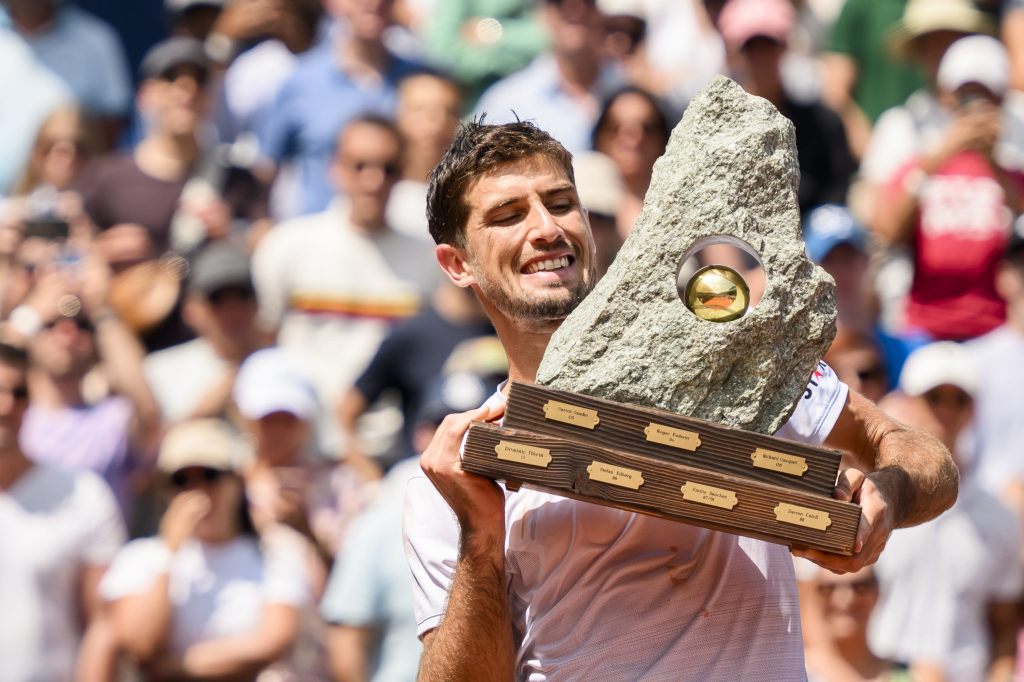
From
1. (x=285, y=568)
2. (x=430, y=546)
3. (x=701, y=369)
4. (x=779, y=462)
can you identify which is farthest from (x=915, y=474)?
(x=285, y=568)

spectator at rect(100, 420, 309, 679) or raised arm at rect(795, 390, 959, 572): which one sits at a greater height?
spectator at rect(100, 420, 309, 679)

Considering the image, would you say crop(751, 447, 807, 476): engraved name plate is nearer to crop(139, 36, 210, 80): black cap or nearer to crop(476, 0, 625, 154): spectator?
crop(476, 0, 625, 154): spectator

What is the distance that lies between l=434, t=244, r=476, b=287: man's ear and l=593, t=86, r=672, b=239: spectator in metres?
3.66

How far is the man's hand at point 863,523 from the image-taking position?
3.52 meters

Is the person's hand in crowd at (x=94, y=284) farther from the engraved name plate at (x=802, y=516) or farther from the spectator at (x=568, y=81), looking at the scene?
the engraved name plate at (x=802, y=516)

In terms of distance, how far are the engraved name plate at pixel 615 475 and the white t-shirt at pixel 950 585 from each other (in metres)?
3.51

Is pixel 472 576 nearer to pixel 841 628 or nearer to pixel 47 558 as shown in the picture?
pixel 841 628

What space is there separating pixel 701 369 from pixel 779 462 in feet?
0.87

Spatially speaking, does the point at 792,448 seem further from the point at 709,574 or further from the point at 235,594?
the point at 235,594

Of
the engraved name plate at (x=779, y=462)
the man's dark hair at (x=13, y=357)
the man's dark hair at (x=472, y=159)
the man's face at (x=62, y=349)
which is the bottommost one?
the engraved name plate at (x=779, y=462)

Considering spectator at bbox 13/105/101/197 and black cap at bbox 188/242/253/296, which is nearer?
black cap at bbox 188/242/253/296

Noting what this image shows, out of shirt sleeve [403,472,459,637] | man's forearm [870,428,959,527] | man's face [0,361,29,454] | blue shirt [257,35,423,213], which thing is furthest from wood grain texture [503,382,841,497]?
blue shirt [257,35,423,213]

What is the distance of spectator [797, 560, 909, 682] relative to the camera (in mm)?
6359

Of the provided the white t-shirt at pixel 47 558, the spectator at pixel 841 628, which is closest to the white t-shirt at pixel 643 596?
the spectator at pixel 841 628
